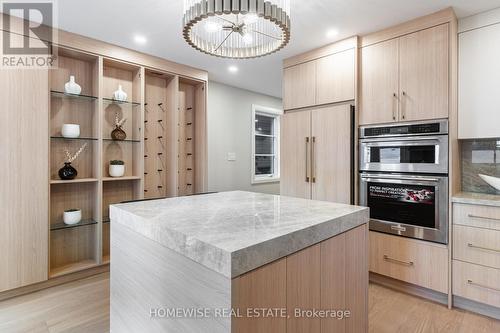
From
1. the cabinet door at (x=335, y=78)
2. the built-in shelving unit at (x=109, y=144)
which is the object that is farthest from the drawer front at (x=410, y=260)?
the built-in shelving unit at (x=109, y=144)

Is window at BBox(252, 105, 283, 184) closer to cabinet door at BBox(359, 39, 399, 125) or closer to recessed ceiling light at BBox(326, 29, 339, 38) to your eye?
recessed ceiling light at BBox(326, 29, 339, 38)

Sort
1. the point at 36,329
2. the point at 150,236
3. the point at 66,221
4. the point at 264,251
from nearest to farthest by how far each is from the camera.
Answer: the point at 264,251 → the point at 150,236 → the point at 36,329 → the point at 66,221

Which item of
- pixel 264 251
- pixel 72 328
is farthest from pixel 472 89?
pixel 72 328

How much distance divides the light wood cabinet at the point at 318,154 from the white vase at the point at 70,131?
224 cm

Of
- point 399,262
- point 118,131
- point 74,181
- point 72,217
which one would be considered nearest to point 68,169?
point 74,181

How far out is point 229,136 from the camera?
462 centimetres

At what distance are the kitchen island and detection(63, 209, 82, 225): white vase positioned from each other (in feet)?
5.20

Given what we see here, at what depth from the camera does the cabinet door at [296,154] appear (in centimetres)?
308

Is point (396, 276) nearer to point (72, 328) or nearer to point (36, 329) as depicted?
point (72, 328)

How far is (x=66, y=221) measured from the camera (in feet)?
9.04

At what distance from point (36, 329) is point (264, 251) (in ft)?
7.04

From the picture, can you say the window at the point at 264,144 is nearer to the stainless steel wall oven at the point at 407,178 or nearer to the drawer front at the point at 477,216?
the stainless steel wall oven at the point at 407,178

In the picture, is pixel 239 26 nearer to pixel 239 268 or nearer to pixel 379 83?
pixel 239 268

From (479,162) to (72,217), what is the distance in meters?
3.95
